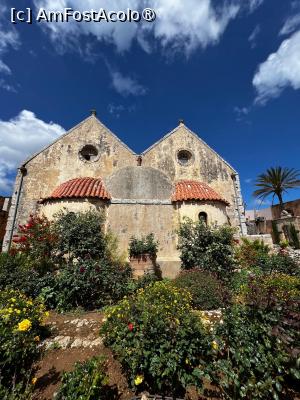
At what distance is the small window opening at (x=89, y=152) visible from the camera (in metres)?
15.8

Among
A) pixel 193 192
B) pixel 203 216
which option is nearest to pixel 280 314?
pixel 203 216

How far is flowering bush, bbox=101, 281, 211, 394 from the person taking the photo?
163 inches

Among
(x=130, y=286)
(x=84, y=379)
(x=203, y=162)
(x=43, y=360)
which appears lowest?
(x=43, y=360)

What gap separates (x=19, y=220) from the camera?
13.6 meters

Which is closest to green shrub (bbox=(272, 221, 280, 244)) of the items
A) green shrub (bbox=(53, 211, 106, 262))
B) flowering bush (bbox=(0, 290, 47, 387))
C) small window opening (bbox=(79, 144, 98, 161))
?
green shrub (bbox=(53, 211, 106, 262))

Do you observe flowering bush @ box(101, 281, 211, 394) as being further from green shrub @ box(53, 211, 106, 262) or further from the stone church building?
the stone church building

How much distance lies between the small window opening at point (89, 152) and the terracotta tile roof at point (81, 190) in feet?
7.08

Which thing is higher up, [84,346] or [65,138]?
[65,138]

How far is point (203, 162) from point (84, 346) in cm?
1406

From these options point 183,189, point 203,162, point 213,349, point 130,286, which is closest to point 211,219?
point 183,189

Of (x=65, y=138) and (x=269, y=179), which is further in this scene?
(x=269, y=179)

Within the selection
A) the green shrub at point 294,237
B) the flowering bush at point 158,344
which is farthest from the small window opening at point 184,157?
the flowering bush at point 158,344

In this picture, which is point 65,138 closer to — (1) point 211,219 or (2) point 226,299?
(1) point 211,219

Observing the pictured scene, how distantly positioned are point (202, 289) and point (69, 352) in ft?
15.8
